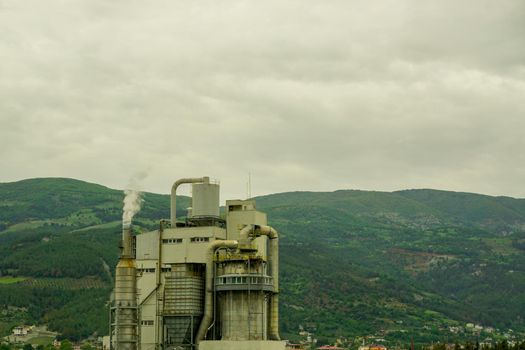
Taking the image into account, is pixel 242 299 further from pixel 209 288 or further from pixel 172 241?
pixel 172 241

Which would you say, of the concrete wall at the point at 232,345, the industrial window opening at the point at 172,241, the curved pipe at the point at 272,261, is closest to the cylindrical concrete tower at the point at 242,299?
the concrete wall at the point at 232,345

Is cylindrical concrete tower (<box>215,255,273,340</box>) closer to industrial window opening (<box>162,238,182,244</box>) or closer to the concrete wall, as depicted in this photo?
the concrete wall

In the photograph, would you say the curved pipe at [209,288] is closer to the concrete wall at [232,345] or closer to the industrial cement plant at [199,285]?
the industrial cement plant at [199,285]

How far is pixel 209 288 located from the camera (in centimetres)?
13600

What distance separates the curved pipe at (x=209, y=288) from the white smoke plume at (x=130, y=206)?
40.4 feet

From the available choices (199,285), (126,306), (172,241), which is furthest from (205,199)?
(126,306)

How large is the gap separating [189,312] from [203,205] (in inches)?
644

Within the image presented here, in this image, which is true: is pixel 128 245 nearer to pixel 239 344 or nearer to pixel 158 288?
pixel 158 288

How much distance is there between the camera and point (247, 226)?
140 metres

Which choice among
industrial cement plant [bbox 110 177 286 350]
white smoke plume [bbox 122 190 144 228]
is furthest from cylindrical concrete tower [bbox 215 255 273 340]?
white smoke plume [bbox 122 190 144 228]

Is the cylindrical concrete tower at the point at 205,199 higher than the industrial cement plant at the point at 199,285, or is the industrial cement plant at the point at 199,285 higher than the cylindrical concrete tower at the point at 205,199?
the cylindrical concrete tower at the point at 205,199

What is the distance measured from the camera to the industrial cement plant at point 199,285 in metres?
132

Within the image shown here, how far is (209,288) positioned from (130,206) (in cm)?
1692

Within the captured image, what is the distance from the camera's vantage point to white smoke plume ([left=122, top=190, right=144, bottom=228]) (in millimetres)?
139000
